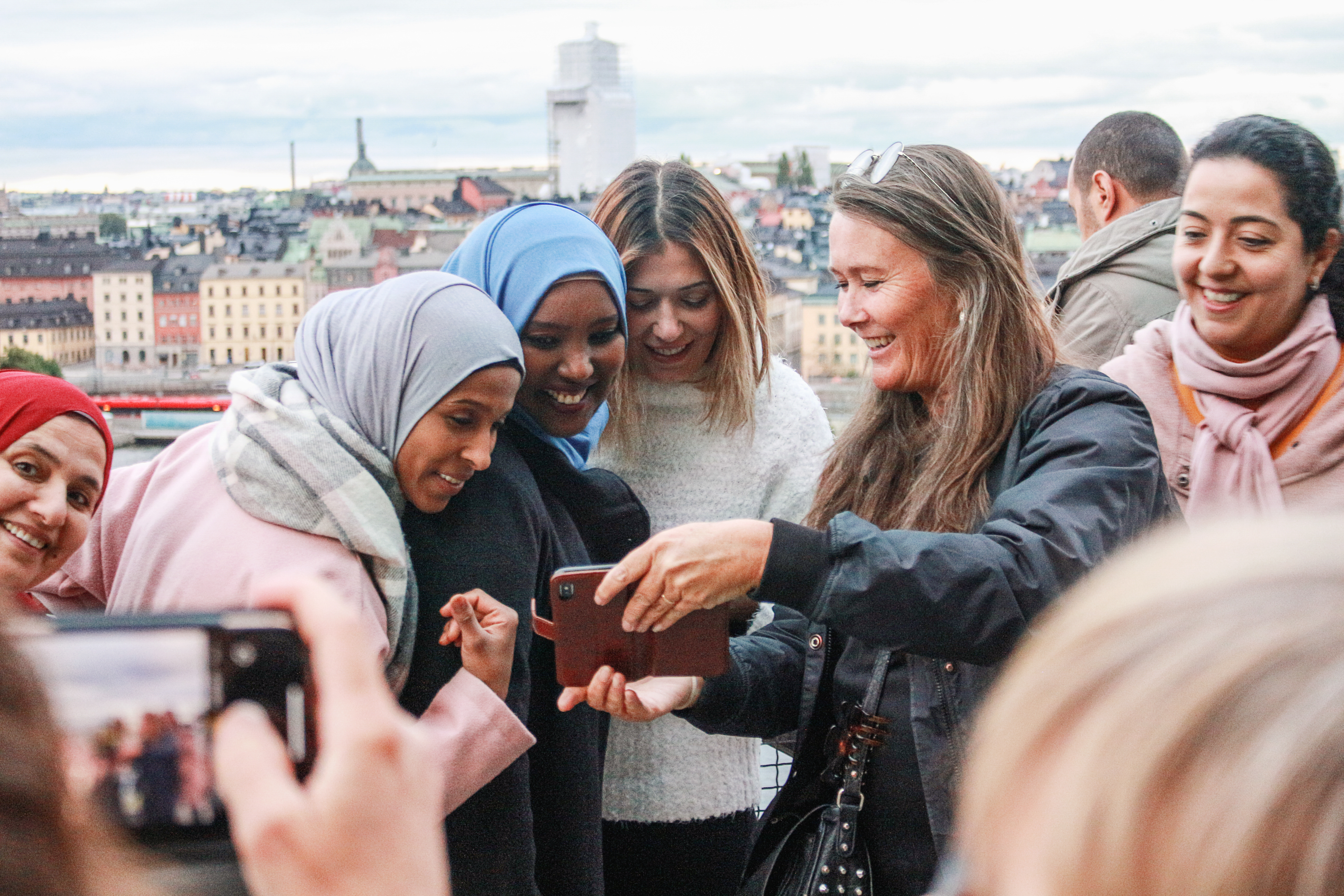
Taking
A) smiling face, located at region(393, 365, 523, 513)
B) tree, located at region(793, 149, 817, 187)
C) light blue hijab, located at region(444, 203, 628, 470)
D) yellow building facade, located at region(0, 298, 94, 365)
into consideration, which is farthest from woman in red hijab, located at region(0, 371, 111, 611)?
tree, located at region(793, 149, 817, 187)

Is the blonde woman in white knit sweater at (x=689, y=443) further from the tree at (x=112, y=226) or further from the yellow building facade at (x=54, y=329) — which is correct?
the tree at (x=112, y=226)

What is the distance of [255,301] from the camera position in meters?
60.5

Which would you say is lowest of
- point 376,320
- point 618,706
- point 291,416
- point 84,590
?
point 618,706

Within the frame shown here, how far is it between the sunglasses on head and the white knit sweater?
1.80 ft

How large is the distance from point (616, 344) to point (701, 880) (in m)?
0.94

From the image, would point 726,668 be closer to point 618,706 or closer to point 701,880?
point 618,706

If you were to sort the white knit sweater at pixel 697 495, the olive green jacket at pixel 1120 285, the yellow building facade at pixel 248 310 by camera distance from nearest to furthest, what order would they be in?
1. the white knit sweater at pixel 697 495
2. the olive green jacket at pixel 1120 285
3. the yellow building facade at pixel 248 310

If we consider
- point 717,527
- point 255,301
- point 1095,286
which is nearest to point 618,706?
point 717,527

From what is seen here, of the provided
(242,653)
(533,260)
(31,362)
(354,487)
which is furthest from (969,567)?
(31,362)

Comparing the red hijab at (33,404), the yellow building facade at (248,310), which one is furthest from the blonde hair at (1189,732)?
the yellow building facade at (248,310)

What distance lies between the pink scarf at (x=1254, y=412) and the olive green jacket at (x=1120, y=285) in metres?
0.63

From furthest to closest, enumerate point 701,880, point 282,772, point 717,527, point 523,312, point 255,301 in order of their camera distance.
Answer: point 255,301 < point 701,880 < point 523,312 < point 717,527 < point 282,772

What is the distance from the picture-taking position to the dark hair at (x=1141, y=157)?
11.5 feet

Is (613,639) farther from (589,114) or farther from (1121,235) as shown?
(589,114)
